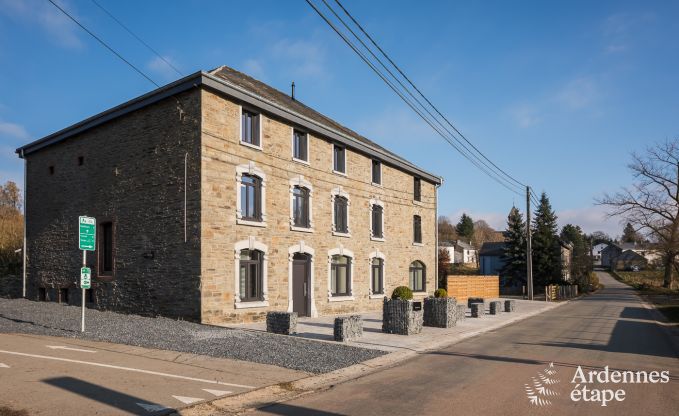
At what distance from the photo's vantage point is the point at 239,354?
11312 mm

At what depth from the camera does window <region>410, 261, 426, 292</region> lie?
29.3 meters

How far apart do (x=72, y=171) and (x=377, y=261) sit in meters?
14.4

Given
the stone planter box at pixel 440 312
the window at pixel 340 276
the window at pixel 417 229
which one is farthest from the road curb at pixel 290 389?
the window at pixel 417 229

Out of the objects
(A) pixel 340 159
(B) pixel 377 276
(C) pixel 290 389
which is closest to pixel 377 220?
(B) pixel 377 276

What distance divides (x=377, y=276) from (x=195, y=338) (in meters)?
14.0

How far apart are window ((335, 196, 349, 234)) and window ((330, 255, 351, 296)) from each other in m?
1.28

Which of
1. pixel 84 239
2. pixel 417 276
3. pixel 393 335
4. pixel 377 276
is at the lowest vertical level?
pixel 393 335

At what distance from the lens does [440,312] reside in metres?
17.9

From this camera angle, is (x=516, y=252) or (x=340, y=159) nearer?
(x=340, y=159)

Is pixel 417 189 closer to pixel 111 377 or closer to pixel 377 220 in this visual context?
pixel 377 220

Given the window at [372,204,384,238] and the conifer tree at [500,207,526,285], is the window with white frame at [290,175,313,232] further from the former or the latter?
the conifer tree at [500,207,526,285]

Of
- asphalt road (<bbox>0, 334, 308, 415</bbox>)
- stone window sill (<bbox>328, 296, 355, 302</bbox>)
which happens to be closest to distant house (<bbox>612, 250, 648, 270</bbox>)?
stone window sill (<bbox>328, 296, 355, 302</bbox>)

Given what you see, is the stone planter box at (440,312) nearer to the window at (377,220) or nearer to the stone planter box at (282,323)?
the stone planter box at (282,323)

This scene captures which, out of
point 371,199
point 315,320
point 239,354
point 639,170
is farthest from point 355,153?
point 639,170
